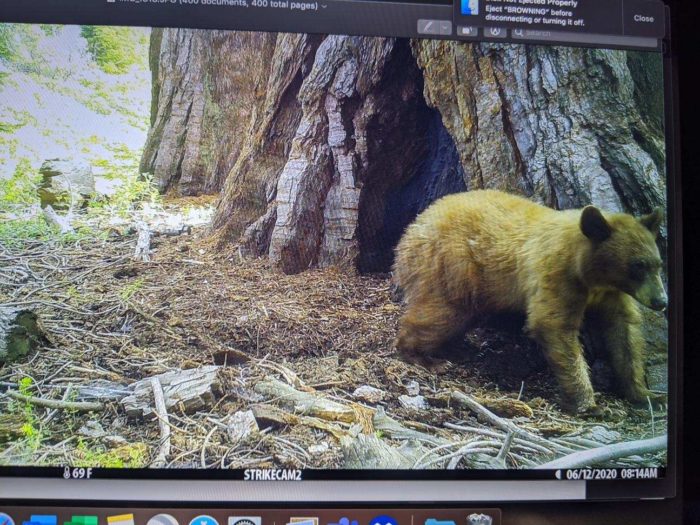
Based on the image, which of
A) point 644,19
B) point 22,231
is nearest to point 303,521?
point 22,231

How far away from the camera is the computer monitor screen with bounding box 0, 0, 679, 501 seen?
153 centimetres

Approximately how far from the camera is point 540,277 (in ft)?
5.13

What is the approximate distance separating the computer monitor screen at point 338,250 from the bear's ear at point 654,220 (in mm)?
16

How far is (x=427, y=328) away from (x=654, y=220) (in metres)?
0.67

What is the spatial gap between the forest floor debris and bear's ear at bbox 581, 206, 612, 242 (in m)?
0.31

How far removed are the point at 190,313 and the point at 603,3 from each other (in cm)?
137

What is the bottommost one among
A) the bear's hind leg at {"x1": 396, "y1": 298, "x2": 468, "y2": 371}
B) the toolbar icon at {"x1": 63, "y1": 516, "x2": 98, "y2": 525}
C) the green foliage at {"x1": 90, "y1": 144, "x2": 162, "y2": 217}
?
the toolbar icon at {"x1": 63, "y1": 516, "x2": 98, "y2": 525}

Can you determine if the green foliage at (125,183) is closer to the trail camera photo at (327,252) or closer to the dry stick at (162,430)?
the trail camera photo at (327,252)

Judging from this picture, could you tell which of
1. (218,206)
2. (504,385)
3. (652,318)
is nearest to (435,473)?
(504,385)

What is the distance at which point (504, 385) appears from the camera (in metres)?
1.56

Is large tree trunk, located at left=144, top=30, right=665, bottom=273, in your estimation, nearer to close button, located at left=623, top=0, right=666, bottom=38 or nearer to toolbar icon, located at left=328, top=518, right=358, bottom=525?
close button, located at left=623, top=0, right=666, bottom=38

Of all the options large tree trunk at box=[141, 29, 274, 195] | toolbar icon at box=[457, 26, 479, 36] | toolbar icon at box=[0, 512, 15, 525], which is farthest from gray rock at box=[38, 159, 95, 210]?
toolbar icon at box=[457, 26, 479, 36]

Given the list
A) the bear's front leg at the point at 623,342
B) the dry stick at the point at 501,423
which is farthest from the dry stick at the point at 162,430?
the bear's front leg at the point at 623,342

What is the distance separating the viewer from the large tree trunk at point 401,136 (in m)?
1.61
